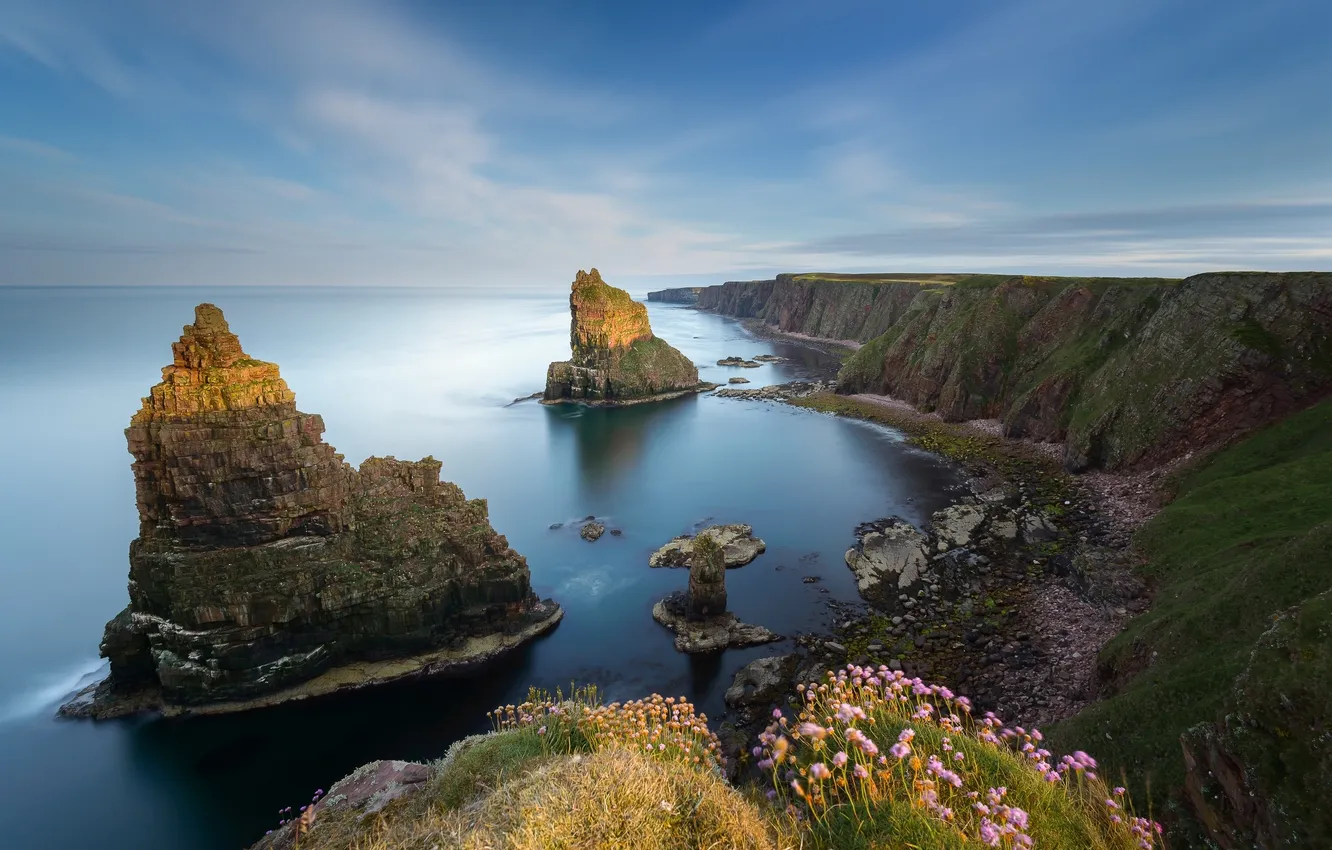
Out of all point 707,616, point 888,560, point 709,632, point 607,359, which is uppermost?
point 607,359

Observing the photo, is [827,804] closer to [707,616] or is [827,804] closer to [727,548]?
[707,616]

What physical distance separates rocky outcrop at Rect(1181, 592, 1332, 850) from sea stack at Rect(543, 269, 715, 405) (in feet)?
310

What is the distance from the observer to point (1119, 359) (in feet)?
178

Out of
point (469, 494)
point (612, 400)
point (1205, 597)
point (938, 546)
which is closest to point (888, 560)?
point (938, 546)

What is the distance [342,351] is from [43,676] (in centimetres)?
14981

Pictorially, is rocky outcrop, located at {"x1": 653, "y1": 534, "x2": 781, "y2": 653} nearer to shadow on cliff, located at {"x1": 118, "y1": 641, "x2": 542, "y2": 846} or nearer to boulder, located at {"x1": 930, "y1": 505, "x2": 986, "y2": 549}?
shadow on cliff, located at {"x1": 118, "y1": 641, "x2": 542, "y2": 846}

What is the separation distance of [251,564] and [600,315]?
7992 cm

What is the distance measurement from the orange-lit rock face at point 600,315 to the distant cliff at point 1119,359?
139 feet

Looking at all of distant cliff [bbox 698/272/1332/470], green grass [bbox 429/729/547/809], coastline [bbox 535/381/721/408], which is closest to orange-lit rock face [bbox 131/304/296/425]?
green grass [bbox 429/729/547/809]

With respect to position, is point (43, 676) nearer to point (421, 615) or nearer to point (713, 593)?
point (421, 615)

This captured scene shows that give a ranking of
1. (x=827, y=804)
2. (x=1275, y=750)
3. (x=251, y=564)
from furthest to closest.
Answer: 1. (x=251, y=564)
2. (x=1275, y=750)
3. (x=827, y=804)

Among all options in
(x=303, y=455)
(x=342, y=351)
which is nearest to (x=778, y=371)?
(x=303, y=455)

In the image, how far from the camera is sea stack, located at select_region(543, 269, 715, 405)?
104062mm

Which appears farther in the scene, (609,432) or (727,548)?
(609,432)
